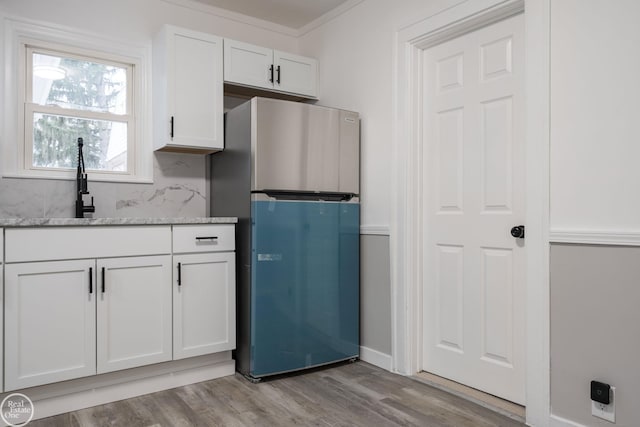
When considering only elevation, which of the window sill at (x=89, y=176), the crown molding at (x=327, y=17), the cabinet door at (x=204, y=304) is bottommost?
the cabinet door at (x=204, y=304)

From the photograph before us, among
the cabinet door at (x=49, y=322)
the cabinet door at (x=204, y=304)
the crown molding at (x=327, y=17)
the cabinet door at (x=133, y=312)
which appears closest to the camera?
the cabinet door at (x=49, y=322)

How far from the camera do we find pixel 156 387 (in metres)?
2.55

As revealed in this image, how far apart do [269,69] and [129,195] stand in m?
1.25

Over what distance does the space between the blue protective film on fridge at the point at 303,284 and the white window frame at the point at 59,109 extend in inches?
38.6

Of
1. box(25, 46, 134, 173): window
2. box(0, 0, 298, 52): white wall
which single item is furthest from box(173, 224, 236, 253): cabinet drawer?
box(0, 0, 298, 52): white wall

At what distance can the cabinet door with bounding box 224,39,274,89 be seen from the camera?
120 inches

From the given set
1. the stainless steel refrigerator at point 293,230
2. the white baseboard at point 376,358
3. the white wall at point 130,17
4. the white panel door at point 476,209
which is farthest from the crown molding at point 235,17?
the white baseboard at point 376,358

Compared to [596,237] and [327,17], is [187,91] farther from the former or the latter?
[596,237]

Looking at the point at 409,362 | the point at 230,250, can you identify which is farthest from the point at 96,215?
the point at 409,362

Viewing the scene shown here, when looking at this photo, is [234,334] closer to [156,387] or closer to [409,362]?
[156,387]

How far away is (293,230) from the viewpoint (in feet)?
9.08

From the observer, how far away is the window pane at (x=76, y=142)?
2777 millimetres

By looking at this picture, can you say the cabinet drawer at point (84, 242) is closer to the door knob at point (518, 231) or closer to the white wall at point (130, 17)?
the white wall at point (130, 17)

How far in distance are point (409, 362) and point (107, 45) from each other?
267cm
